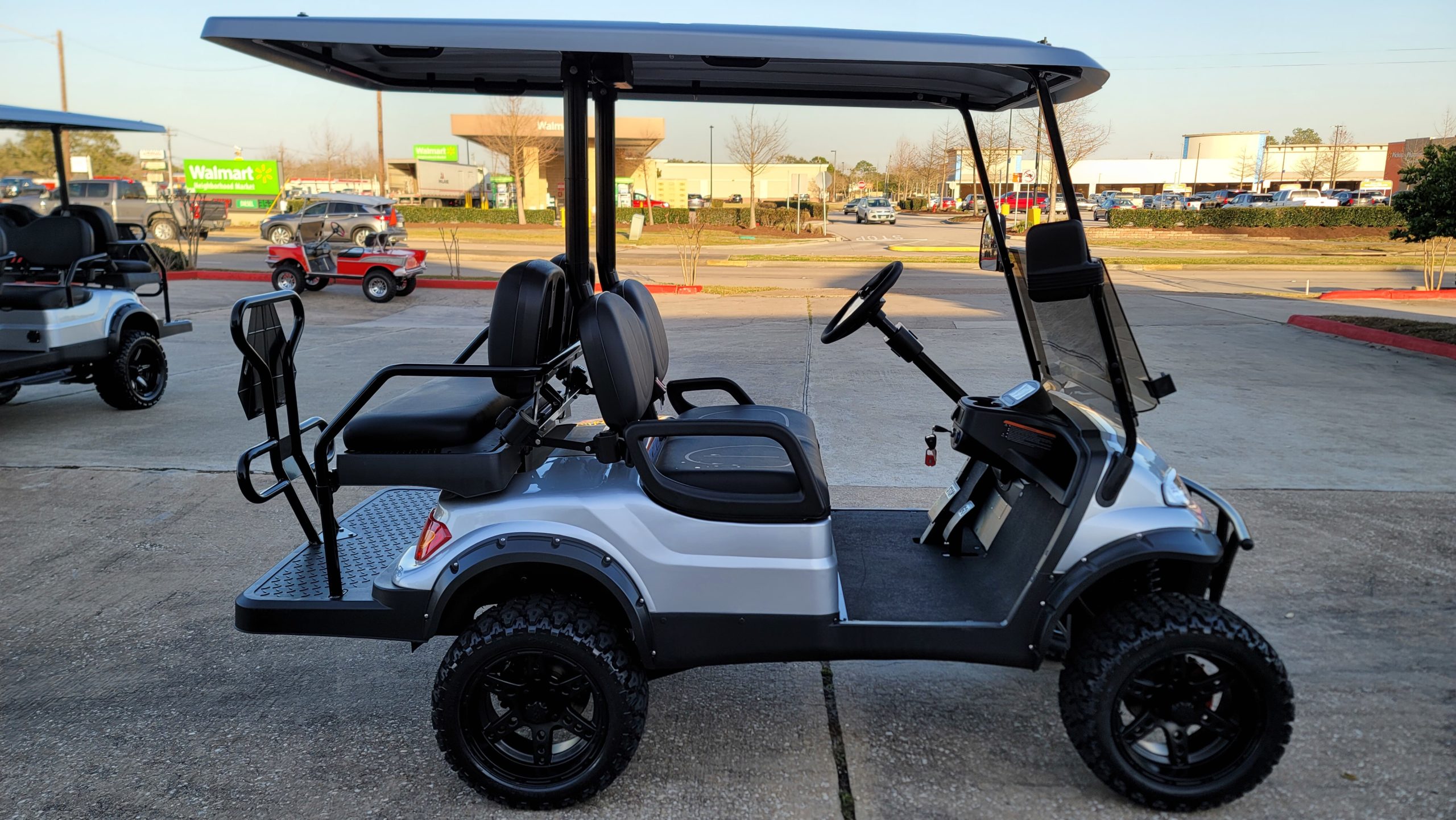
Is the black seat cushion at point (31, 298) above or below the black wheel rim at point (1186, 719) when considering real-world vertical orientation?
above

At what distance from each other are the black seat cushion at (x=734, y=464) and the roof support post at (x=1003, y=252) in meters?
0.83

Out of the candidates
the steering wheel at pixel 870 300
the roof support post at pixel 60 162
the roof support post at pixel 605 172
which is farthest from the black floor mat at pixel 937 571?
the roof support post at pixel 60 162

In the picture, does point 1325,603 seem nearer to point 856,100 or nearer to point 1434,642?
point 1434,642

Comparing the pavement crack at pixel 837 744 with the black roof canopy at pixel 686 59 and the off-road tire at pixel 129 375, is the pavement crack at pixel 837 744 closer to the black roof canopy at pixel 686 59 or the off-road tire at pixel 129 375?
the black roof canopy at pixel 686 59

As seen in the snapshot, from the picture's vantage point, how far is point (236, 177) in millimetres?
40094

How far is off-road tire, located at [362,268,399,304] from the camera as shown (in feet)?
47.6

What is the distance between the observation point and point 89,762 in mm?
2693

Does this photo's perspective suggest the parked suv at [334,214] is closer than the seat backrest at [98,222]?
No

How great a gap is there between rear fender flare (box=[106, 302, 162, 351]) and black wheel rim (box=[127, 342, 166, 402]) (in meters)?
0.14

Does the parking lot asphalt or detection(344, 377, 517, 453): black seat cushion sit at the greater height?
detection(344, 377, 517, 453): black seat cushion

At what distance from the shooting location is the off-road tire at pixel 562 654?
245cm

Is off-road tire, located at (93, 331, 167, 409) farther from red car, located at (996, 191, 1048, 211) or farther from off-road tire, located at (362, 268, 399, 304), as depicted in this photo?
red car, located at (996, 191, 1048, 211)

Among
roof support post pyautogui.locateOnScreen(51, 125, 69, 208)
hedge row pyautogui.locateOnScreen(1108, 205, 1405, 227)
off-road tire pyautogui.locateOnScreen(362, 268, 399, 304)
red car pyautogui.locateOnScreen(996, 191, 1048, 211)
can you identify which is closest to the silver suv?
red car pyautogui.locateOnScreen(996, 191, 1048, 211)

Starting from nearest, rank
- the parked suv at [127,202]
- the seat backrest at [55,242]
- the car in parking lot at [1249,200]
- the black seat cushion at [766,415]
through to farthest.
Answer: the black seat cushion at [766,415] < the seat backrest at [55,242] < the parked suv at [127,202] < the car in parking lot at [1249,200]
